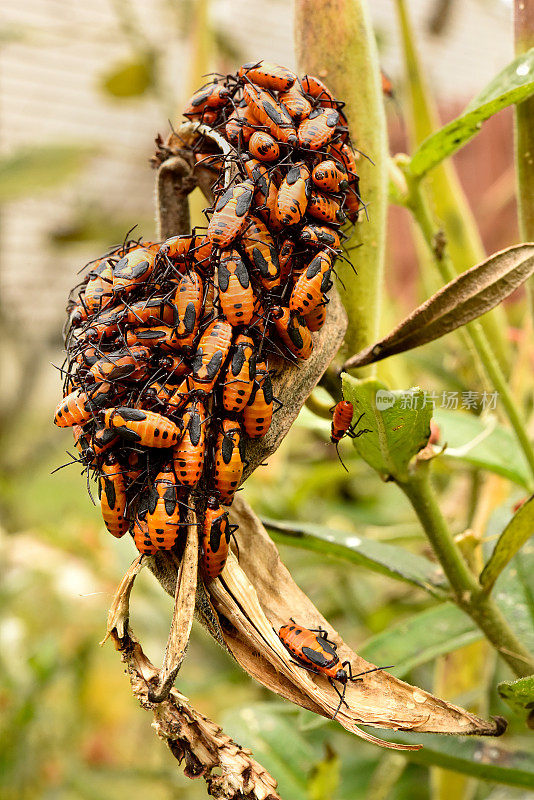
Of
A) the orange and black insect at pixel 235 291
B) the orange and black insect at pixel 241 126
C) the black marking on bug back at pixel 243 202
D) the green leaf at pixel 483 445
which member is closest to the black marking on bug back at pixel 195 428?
the orange and black insect at pixel 235 291

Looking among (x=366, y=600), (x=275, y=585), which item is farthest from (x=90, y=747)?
(x=275, y=585)

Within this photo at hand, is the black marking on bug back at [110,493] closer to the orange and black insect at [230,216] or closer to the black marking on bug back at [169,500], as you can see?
Result: the black marking on bug back at [169,500]

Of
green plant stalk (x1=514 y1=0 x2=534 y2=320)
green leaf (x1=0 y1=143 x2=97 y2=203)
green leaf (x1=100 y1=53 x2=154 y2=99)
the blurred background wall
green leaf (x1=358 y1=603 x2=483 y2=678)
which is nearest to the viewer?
green plant stalk (x1=514 y1=0 x2=534 y2=320)

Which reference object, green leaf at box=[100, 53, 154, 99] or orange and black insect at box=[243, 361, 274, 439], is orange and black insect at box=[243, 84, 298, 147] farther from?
green leaf at box=[100, 53, 154, 99]

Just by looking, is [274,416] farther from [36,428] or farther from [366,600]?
[36,428]

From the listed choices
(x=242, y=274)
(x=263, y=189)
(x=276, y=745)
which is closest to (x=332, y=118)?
(x=263, y=189)

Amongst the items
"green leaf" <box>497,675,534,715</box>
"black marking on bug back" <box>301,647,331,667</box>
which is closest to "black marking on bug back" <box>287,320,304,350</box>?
"black marking on bug back" <box>301,647,331,667</box>

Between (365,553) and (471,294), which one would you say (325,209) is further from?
(365,553)
